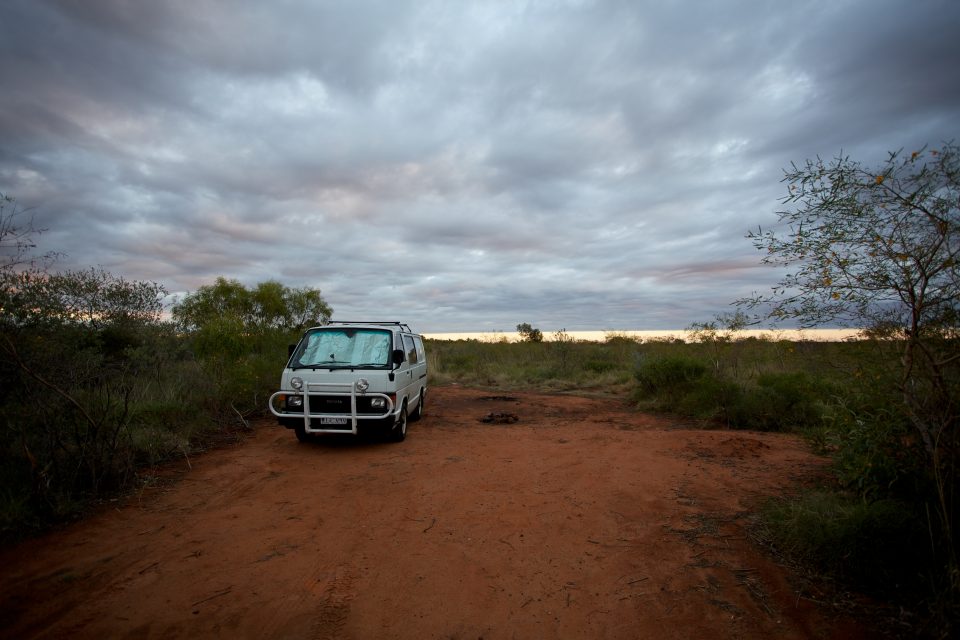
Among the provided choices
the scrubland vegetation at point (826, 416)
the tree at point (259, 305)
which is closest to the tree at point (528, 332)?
the tree at point (259, 305)

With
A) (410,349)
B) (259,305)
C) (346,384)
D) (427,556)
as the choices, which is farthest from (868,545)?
(259,305)

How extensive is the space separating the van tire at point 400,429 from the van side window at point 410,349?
1.11 metres

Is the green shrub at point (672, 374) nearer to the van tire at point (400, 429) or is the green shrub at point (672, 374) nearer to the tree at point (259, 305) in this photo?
the van tire at point (400, 429)

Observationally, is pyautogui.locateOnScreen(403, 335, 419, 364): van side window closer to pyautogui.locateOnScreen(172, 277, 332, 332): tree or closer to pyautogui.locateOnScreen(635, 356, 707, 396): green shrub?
pyautogui.locateOnScreen(635, 356, 707, 396): green shrub

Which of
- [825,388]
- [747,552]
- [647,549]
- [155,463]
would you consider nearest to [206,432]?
[155,463]

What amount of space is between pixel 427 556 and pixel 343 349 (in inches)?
190

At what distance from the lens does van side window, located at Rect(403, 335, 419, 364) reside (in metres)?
9.08

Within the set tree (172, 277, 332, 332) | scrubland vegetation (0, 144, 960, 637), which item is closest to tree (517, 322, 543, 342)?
tree (172, 277, 332, 332)

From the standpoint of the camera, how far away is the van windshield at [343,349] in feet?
26.0

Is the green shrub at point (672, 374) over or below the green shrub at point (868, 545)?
over

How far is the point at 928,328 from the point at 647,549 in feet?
9.22

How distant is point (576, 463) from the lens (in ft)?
22.4

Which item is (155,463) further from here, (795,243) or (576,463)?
(795,243)

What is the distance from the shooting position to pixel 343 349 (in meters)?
8.19
